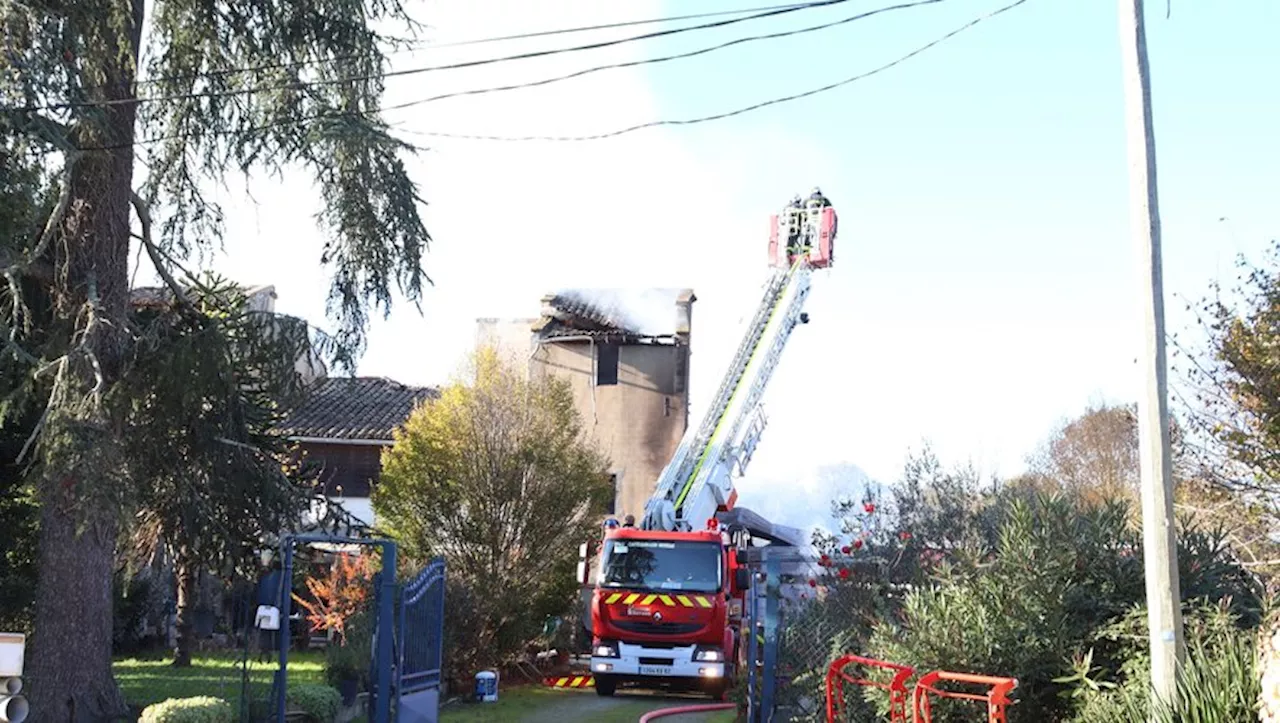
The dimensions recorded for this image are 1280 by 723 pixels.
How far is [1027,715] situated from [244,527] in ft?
32.5

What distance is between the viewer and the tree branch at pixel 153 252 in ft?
46.8

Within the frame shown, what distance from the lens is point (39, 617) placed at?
44.1 feet

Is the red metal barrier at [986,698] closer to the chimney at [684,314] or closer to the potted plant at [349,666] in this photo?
the potted plant at [349,666]

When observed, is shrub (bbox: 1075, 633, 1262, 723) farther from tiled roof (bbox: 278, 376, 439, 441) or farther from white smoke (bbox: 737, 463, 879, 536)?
tiled roof (bbox: 278, 376, 439, 441)

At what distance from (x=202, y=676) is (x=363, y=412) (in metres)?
15.5

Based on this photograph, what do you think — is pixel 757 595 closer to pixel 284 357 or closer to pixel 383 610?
pixel 383 610

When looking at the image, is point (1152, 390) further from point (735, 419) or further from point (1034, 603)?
point (735, 419)

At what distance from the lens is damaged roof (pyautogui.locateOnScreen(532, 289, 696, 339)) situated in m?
35.2

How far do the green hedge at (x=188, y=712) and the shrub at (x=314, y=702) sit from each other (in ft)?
4.92

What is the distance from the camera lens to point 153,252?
1442 cm

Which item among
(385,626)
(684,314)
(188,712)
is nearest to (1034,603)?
(385,626)

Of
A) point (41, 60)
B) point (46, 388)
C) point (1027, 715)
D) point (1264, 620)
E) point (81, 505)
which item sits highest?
point (41, 60)

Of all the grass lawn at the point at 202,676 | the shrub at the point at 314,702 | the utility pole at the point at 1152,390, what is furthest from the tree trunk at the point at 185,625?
the utility pole at the point at 1152,390

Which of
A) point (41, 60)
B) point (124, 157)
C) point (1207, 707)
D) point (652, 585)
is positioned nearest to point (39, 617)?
point (124, 157)
